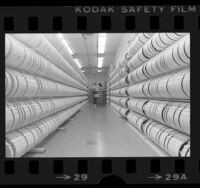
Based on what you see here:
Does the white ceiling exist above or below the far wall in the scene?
above

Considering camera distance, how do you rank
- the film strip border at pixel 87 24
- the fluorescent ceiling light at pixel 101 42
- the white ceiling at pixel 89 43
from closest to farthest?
1. the film strip border at pixel 87 24
2. the fluorescent ceiling light at pixel 101 42
3. the white ceiling at pixel 89 43

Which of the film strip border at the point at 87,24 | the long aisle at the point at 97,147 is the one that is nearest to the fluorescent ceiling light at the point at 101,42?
the long aisle at the point at 97,147

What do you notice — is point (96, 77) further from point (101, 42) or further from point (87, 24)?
point (87, 24)

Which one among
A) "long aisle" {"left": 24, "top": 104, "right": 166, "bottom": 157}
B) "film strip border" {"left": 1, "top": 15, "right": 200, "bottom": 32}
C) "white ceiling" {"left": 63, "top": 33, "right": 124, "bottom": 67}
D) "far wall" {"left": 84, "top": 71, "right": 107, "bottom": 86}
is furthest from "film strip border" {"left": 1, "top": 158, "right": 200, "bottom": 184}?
"far wall" {"left": 84, "top": 71, "right": 107, "bottom": 86}

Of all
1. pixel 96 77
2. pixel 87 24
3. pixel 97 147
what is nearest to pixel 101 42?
pixel 97 147

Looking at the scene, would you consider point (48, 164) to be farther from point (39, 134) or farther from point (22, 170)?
point (39, 134)

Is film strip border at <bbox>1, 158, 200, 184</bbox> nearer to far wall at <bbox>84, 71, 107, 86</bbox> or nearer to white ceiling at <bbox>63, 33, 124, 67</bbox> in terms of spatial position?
white ceiling at <bbox>63, 33, 124, 67</bbox>

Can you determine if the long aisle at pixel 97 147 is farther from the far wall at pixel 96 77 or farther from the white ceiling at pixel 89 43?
the far wall at pixel 96 77

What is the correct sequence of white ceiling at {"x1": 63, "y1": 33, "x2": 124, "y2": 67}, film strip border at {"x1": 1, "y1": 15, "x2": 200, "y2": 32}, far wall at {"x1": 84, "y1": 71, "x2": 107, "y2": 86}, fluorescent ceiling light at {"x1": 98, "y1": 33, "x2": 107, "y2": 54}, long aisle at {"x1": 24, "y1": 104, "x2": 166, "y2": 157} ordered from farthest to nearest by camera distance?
far wall at {"x1": 84, "y1": 71, "x2": 107, "y2": 86}, white ceiling at {"x1": 63, "y1": 33, "x2": 124, "y2": 67}, fluorescent ceiling light at {"x1": 98, "y1": 33, "x2": 107, "y2": 54}, long aisle at {"x1": 24, "y1": 104, "x2": 166, "y2": 157}, film strip border at {"x1": 1, "y1": 15, "x2": 200, "y2": 32}

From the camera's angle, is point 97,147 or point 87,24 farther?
point 97,147

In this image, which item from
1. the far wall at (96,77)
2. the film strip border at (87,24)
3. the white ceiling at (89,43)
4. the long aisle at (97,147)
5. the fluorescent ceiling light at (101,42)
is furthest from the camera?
the far wall at (96,77)

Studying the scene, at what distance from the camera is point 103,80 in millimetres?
24031

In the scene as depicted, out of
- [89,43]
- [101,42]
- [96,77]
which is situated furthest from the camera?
[96,77]

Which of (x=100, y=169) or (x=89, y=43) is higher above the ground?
(x=89, y=43)
